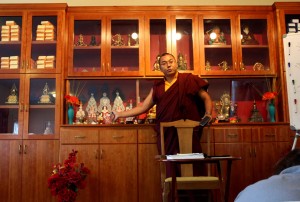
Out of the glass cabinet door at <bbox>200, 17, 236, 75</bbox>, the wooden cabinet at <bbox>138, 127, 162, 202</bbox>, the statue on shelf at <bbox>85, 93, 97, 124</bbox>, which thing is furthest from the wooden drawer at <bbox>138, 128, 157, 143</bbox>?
the glass cabinet door at <bbox>200, 17, 236, 75</bbox>

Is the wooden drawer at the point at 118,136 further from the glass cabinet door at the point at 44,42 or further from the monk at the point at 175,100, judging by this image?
the glass cabinet door at the point at 44,42

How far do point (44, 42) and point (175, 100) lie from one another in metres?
1.53

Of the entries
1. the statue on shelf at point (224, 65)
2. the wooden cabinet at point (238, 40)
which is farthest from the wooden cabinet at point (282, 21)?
the statue on shelf at point (224, 65)

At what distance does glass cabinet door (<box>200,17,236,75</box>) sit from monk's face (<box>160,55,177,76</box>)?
0.51 metres

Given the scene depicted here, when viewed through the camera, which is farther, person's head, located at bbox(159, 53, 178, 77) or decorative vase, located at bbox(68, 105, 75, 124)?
decorative vase, located at bbox(68, 105, 75, 124)

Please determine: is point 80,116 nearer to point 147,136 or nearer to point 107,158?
point 107,158

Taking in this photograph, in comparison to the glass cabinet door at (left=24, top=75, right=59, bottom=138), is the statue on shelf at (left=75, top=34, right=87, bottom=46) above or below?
above

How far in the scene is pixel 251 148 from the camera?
3.65 metres

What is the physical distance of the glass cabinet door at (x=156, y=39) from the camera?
13.2ft

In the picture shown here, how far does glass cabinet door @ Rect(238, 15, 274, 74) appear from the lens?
4074mm

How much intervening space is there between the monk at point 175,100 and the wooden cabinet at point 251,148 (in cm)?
29

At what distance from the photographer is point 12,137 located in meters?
3.77

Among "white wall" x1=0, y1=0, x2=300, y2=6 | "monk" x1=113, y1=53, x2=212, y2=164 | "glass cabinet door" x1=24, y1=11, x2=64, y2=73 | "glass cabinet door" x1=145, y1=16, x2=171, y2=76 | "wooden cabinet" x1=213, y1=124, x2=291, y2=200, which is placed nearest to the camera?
"monk" x1=113, y1=53, x2=212, y2=164

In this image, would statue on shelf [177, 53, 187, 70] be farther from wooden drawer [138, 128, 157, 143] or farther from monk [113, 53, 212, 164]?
wooden drawer [138, 128, 157, 143]
